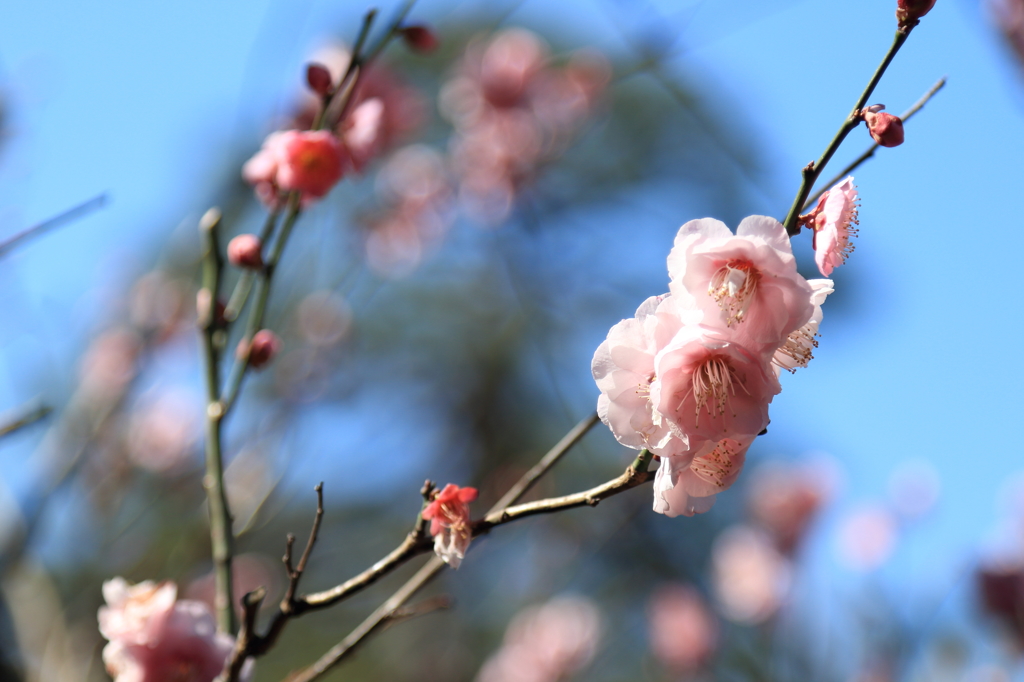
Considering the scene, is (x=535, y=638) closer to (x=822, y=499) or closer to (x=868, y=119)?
(x=822, y=499)

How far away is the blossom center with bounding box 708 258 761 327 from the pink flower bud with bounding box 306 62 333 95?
2.33ft

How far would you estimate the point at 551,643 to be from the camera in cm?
295

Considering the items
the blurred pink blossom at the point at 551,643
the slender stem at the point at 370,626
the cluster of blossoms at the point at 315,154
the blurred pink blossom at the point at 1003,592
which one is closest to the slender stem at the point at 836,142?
the slender stem at the point at 370,626

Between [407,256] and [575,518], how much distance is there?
1.63 metres

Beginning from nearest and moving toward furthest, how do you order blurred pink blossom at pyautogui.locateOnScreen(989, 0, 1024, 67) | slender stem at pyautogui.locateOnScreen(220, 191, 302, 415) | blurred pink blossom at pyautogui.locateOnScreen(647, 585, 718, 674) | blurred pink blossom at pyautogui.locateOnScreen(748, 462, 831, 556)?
slender stem at pyautogui.locateOnScreen(220, 191, 302, 415), blurred pink blossom at pyautogui.locateOnScreen(989, 0, 1024, 67), blurred pink blossom at pyautogui.locateOnScreen(647, 585, 718, 674), blurred pink blossom at pyautogui.locateOnScreen(748, 462, 831, 556)

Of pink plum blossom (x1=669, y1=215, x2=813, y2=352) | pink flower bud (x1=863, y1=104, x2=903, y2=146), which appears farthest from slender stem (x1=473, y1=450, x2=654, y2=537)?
pink flower bud (x1=863, y1=104, x2=903, y2=146)

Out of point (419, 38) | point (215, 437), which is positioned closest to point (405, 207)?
point (419, 38)

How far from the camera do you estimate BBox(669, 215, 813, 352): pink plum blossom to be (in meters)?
0.54

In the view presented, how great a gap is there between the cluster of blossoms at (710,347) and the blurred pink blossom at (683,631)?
2.93m

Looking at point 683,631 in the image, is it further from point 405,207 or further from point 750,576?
point 405,207

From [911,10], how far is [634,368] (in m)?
0.36

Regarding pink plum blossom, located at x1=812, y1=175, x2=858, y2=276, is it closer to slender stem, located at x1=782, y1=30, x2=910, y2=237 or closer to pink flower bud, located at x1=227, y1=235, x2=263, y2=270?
slender stem, located at x1=782, y1=30, x2=910, y2=237

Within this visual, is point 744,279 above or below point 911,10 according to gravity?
below

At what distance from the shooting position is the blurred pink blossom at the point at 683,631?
3172 millimetres
